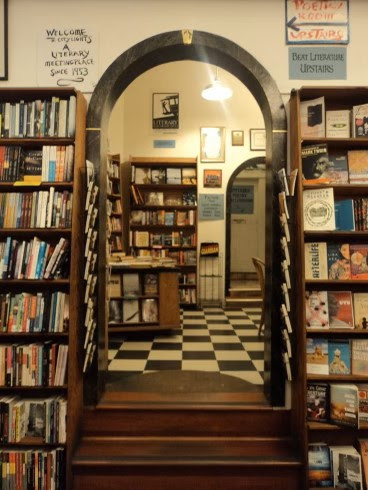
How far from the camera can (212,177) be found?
679 cm

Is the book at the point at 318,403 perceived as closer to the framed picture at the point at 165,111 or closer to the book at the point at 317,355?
the book at the point at 317,355

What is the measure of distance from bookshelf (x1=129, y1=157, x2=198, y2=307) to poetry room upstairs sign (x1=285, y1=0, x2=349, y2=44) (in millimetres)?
3885

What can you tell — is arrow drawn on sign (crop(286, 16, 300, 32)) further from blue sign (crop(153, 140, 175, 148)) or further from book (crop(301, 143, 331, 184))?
blue sign (crop(153, 140, 175, 148))

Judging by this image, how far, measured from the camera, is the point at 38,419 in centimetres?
241

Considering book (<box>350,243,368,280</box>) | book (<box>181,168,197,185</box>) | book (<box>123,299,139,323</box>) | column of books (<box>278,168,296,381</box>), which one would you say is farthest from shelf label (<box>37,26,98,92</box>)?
book (<box>181,168,197,185</box>)

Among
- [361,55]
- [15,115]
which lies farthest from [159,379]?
[361,55]

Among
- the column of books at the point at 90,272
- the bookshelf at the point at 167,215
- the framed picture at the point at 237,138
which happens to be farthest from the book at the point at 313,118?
the framed picture at the point at 237,138

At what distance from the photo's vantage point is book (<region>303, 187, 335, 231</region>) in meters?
2.39

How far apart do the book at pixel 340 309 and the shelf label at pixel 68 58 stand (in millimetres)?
2180

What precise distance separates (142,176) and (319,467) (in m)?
5.20

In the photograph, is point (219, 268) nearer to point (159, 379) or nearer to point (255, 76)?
point (159, 379)

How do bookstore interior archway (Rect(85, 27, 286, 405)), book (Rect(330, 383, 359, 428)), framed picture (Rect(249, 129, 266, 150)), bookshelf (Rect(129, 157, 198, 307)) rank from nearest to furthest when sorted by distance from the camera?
→ book (Rect(330, 383, 359, 428))
bookstore interior archway (Rect(85, 27, 286, 405))
bookshelf (Rect(129, 157, 198, 307))
framed picture (Rect(249, 129, 266, 150))

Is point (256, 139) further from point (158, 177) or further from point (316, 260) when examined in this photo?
point (316, 260)

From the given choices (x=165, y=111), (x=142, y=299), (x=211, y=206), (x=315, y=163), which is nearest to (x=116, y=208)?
(x=211, y=206)
